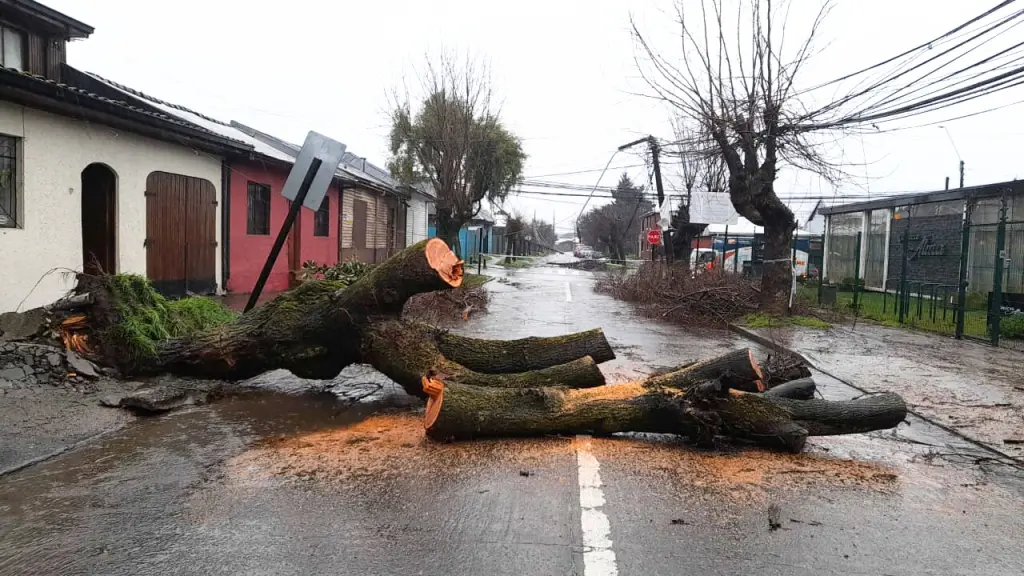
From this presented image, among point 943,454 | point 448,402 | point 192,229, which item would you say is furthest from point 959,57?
point 192,229

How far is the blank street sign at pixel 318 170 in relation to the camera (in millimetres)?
8820

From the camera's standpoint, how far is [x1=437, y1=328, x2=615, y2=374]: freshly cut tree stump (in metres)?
6.08

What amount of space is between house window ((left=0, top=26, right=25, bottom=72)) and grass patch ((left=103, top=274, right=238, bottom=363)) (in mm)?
6785

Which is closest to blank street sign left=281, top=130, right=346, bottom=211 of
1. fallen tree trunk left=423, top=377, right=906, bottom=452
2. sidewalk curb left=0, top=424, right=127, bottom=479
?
sidewalk curb left=0, top=424, right=127, bottom=479

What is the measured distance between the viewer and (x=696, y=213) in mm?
22906

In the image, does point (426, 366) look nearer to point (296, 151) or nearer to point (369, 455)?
point (369, 455)

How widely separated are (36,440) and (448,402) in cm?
299

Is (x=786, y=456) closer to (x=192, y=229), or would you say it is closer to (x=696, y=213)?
(x=192, y=229)

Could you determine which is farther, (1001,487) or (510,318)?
(510,318)

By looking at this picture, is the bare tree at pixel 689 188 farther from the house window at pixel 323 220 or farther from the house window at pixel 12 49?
the house window at pixel 12 49

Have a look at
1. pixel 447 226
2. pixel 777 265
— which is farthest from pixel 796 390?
pixel 447 226

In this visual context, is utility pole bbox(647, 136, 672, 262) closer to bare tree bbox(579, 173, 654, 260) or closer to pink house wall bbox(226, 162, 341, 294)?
pink house wall bbox(226, 162, 341, 294)

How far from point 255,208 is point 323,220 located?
381 cm

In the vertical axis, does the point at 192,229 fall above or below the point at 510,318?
above
